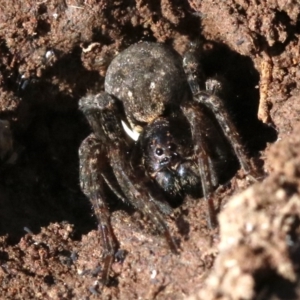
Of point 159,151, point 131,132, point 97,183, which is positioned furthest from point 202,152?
point 131,132

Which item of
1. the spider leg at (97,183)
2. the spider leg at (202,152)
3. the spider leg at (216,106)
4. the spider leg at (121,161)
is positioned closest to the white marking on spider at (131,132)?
the spider leg at (121,161)

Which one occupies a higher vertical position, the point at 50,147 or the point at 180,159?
the point at 50,147

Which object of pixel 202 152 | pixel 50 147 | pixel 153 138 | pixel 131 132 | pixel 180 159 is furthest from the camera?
pixel 50 147

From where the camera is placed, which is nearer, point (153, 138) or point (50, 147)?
point (153, 138)

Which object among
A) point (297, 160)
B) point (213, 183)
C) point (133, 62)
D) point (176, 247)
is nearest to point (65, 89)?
point (133, 62)

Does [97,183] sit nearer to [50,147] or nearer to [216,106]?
[216,106]

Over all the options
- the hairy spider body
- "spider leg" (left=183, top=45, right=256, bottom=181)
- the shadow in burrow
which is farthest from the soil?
the hairy spider body

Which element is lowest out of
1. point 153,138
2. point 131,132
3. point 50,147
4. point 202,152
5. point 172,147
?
point 202,152

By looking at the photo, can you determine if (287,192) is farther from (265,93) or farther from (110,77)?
(110,77)
